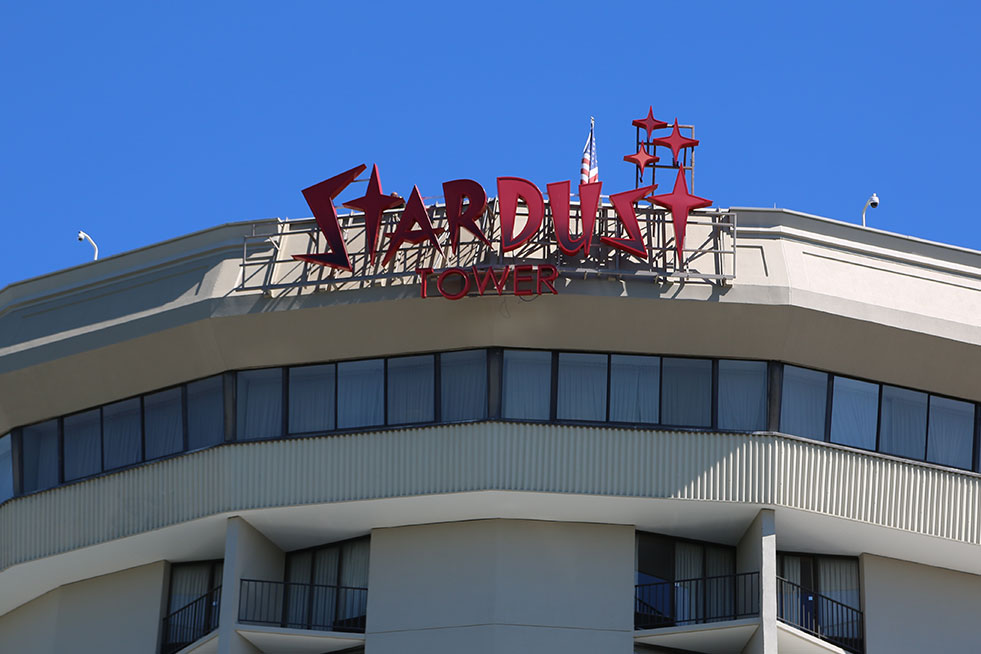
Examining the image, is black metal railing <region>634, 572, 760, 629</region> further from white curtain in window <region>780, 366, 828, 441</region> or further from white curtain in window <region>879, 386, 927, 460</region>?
white curtain in window <region>879, 386, 927, 460</region>

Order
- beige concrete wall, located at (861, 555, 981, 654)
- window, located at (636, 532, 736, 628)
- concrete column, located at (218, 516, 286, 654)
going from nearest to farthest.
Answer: concrete column, located at (218, 516, 286, 654) → window, located at (636, 532, 736, 628) → beige concrete wall, located at (861, 555, 981, 654)

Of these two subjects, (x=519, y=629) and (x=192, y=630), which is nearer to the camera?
(x=519, y=629)

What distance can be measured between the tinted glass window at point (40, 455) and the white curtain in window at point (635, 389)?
15786mm

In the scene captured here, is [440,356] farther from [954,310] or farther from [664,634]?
[954,310]

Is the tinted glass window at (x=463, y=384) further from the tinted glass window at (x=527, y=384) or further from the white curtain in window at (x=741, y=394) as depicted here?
the white curtain in window at (x=741, y=394)

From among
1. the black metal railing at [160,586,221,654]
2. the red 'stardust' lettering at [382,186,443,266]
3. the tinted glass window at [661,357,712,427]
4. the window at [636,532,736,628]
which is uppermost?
the red 'stardust' lettering at [382,186,443,266]

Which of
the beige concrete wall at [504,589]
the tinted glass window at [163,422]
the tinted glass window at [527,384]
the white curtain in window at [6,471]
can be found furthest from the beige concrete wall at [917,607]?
the white curtain in window at [6,471]

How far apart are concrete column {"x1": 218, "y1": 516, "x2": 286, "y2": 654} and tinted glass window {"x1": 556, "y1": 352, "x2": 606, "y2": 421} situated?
8865 mm

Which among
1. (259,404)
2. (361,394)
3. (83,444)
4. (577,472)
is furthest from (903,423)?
(83,444)

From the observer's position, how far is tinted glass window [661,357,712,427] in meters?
44.6

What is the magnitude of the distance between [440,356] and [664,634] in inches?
360

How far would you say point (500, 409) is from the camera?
4450 cm

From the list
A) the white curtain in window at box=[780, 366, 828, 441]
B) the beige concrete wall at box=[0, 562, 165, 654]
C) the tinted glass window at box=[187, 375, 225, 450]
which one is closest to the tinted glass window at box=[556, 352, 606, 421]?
the white curtain in window at box=[780, 366, 828, 441]

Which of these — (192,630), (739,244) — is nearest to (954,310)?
(739,244)
